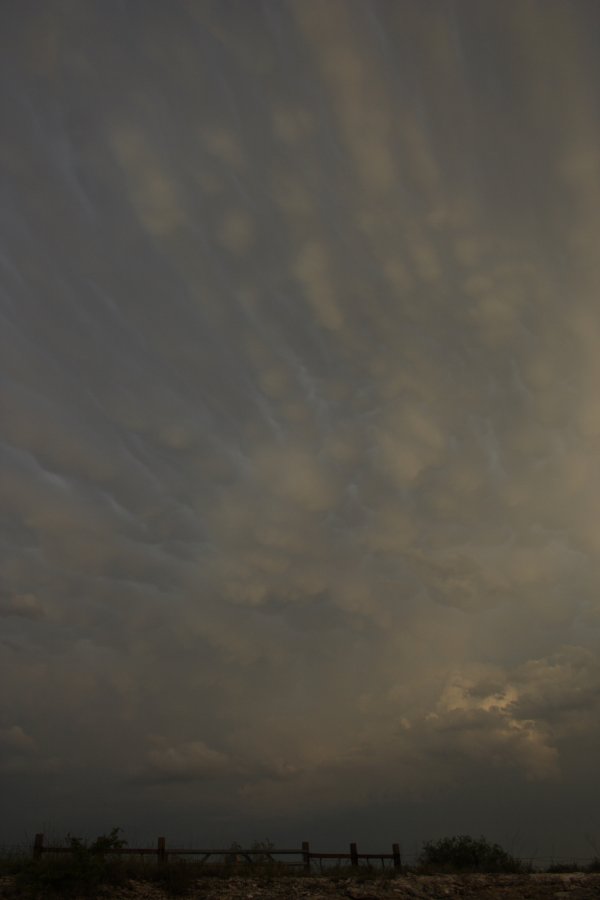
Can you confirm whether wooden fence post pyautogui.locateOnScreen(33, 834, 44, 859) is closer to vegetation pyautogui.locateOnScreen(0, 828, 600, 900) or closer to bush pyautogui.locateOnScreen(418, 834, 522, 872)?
vegetation pyautogui.locateOnScreen(0, 828, 600, 900)

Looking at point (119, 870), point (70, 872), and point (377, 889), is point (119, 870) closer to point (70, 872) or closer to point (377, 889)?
point (70, 872)

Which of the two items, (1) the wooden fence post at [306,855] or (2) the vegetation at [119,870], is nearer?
(2) the vegetation at [119,870]

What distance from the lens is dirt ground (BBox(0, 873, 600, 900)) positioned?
23.3 meters

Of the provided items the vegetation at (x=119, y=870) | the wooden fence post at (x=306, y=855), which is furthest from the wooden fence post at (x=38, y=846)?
the wooden fence post at (x=306, y=855)

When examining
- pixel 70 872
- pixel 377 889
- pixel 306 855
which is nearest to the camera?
pixel 70 872

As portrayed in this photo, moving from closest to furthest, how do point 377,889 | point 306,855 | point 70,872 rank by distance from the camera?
point 70,872
point 377,889
point 306,855

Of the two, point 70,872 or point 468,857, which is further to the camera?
point 468,857

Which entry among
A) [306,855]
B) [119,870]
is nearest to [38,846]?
[119,870]

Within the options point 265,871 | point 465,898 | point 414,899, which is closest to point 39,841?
point 265,871

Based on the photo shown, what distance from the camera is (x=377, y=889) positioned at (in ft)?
83.6

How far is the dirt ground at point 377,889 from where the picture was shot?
2331 cm

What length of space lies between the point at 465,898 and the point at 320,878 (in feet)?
20.0

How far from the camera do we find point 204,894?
77.3 ft

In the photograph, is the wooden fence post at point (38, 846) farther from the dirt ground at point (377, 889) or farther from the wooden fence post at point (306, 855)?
the wooden fence post at point (306, 855)
